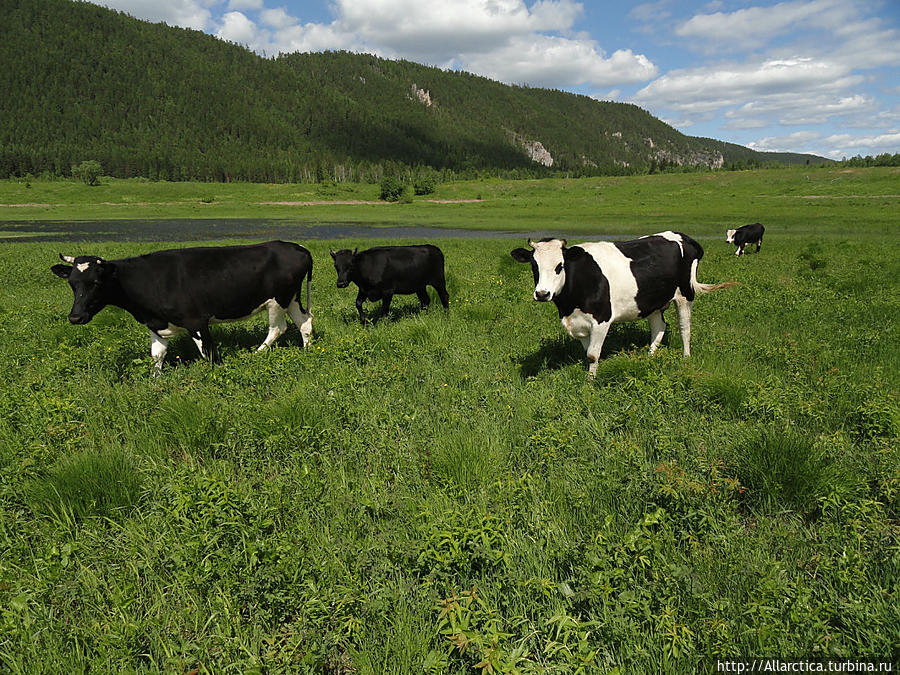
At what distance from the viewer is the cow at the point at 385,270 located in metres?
11.1

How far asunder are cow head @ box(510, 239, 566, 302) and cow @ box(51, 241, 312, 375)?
4609 millimetres

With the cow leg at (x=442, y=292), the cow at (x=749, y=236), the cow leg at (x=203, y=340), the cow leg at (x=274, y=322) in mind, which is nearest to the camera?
the cow leg at (x=203, y=340)

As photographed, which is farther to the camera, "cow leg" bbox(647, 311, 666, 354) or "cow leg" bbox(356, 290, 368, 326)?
"cow leg" bbox(356, 290, 368, 326)

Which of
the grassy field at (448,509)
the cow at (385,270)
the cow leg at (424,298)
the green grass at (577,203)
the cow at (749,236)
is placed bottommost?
the grassy field at (448,509)

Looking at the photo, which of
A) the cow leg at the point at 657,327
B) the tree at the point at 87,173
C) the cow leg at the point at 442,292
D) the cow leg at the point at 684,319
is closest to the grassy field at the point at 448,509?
the cow leg at the point at 684,319

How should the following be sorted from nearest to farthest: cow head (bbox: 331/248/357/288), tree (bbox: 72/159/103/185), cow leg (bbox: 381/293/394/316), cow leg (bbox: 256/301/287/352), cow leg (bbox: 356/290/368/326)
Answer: cow leg (bbox: 256/301/287/352)
cow leg (bbox: 356/290/368/326)
cow head (bbox: 331/248/357/288)
cow leg (bbox: 381/293/394/316)
tree (bbox: 72/159/103/185)

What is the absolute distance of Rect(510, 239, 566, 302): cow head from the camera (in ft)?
21.9

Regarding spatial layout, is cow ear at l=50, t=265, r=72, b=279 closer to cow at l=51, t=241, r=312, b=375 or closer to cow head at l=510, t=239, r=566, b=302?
cow at l=51, t=241, r=312, b=375

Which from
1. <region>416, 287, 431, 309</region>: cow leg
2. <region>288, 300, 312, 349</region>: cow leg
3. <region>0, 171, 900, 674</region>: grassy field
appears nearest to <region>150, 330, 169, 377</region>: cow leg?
<region>0, 171, 900, 674</region>: grassy field

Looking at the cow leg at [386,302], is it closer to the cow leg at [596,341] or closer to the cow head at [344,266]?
the cow head at [344,266]

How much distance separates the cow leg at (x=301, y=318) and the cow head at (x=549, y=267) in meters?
4.62

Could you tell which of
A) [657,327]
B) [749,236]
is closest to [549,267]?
[657,327]

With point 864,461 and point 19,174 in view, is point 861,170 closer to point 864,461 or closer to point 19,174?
point 864,461

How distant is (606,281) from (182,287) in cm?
673
